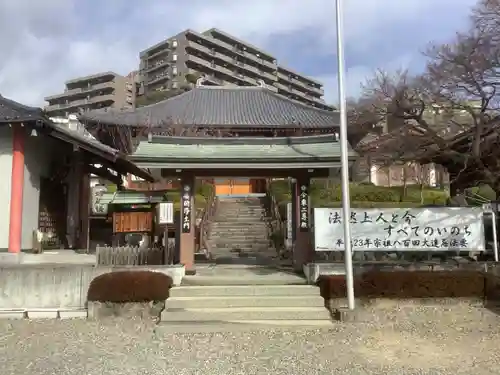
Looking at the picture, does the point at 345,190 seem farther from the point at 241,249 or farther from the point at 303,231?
the point at 241,249

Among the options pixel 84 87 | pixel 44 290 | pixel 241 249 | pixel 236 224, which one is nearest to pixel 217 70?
pixel 84 87

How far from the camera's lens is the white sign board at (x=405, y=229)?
486 inches

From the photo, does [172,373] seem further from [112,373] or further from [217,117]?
[217,117]

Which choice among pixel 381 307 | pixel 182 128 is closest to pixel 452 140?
pixel 381 307

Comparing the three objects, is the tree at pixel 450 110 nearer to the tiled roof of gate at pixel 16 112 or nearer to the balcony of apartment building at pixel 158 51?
the tiled roof of gate at pixel 16 112

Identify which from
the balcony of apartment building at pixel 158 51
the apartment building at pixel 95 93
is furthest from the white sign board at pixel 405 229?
the balcony of apartment building at pixel 158 51

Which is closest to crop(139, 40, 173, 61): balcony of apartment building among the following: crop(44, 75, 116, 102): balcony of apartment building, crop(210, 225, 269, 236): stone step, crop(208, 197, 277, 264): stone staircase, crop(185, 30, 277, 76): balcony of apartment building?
crop(185, 30, 277, 76): balcony of apartment building

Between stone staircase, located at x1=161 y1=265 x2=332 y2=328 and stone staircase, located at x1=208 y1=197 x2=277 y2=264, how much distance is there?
3.94 metres

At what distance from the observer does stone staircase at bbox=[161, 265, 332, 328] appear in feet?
33.2

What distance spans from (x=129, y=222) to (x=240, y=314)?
587 centimetres

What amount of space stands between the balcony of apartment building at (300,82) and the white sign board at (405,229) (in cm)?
8090

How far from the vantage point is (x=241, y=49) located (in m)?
88.1

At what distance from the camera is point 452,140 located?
14.5 m

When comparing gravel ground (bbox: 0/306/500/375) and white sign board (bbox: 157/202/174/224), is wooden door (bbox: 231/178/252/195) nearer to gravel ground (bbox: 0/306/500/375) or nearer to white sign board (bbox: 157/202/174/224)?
white sign board (bbox: 157/202/174/224)
